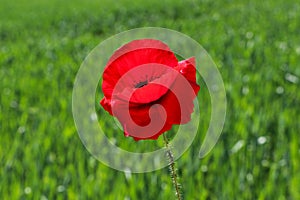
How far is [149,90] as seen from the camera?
0.38m

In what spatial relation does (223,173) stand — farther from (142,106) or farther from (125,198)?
(142,106)

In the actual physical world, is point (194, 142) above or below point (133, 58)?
below

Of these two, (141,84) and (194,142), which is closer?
(141,84)

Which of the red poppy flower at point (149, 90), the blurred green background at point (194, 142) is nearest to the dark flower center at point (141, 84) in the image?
the red poppy flower at point (149, 90)

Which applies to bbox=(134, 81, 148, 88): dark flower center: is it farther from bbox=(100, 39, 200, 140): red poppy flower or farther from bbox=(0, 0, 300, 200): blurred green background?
bbox=(0, 0, 300, 200): blurred green background

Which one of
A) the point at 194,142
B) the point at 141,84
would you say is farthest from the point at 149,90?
the point at 194,142

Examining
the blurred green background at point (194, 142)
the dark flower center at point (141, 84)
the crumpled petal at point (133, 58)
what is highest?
the crumpled petal at point (133, 58)

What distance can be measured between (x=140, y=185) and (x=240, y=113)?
1106 mm

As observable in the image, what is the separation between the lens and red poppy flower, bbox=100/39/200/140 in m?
0.38

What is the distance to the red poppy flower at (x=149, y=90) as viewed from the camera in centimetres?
38

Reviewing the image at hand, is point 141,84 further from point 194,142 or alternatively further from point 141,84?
point 194,142

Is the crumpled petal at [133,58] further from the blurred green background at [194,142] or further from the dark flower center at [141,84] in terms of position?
the blurred green background at [194,142]

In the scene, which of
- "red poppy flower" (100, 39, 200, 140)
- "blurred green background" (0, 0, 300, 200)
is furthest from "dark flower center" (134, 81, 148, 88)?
"blurred green background" (0, 0, 300, 200)

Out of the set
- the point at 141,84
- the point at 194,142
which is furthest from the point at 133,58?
the point at 194,142
